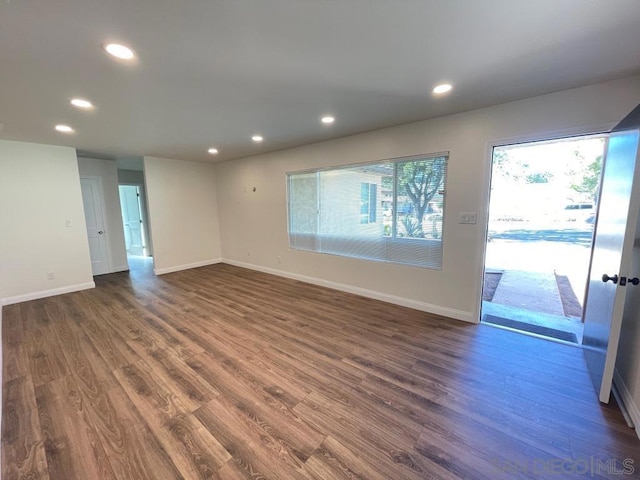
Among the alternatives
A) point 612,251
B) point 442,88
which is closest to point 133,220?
point 442,88

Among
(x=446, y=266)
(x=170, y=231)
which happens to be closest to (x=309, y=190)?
(x=446, y=266)

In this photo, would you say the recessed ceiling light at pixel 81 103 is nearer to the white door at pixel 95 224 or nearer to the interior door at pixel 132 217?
the white door at pixel 95 224

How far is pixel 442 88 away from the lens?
2377 millimetres

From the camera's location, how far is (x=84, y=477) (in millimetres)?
1422

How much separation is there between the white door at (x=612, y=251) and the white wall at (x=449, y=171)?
1.41 feet

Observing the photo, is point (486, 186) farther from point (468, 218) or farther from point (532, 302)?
point (532, 302)

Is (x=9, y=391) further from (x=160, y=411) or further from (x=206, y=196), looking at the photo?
(x=206, y=196)

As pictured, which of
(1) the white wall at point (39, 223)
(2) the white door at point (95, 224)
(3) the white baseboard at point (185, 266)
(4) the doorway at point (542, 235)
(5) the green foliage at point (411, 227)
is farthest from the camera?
(3) the white baseboard at point (185, 266)

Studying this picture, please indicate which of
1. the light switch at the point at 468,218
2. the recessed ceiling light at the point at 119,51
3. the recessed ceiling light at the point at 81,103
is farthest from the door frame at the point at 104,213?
the light switch at the point at 468,218

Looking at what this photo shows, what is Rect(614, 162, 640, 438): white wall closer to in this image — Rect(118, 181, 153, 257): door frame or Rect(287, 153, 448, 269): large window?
Rect(287, 153, 448, 269): large window

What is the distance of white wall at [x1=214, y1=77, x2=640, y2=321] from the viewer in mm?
2446

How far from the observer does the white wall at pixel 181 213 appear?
18.2 ft

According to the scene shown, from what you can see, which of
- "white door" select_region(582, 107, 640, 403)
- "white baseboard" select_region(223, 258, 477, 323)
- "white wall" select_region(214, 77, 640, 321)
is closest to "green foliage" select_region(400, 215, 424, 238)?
"white wall" select_region(214, 77, 640, 321)

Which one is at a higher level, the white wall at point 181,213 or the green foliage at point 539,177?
the green foliage at point 539,177
